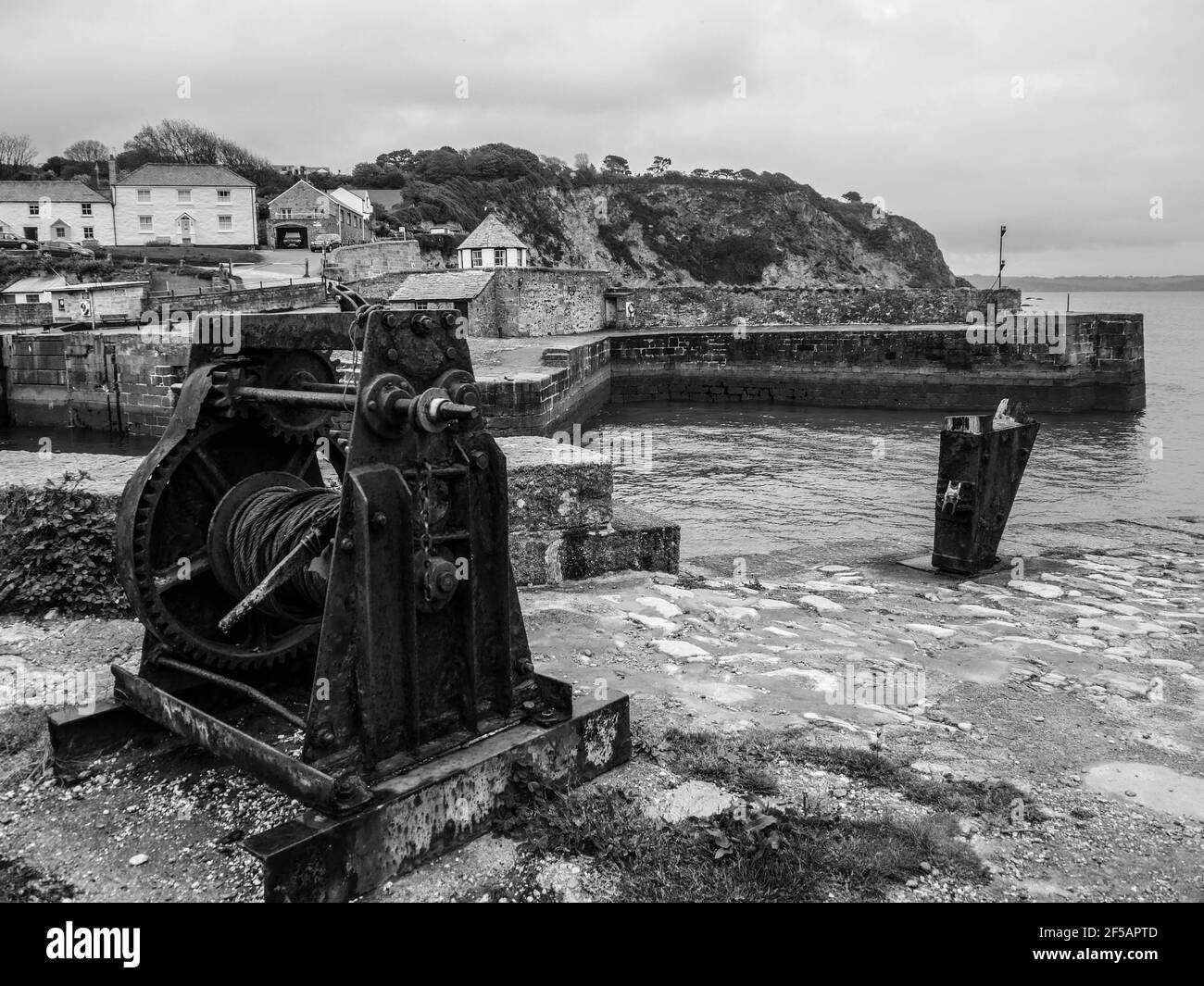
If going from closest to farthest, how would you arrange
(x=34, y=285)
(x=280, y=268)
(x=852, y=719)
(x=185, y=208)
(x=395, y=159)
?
(x=852, y=719) → (x=34, y=285) → (x=280, y=268) → (x=185, y=208) → (x=395, y=159)

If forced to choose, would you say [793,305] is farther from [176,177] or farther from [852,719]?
[176,177]

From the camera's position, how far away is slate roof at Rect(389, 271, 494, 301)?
36000 mm

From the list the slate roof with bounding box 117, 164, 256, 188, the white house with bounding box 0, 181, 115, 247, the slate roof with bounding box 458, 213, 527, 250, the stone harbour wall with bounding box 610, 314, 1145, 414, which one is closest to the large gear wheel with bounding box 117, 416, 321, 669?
the stone harbour wall with bounding box 610, 314, 1145, 414

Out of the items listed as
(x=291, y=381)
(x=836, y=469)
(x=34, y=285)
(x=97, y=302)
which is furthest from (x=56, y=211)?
(x=291, y=381)

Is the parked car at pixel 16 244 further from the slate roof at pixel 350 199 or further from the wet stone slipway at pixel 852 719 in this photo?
the wet stone slipway at pixel 852 719

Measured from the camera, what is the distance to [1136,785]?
3.71 metres

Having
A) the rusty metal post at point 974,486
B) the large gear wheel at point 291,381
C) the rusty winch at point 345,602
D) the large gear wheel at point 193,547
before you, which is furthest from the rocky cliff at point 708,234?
the rusty winch at point 345,602

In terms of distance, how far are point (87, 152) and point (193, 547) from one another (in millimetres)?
111638

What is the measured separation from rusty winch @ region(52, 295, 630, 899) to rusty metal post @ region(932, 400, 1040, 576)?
5612 mm

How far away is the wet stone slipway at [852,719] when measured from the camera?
3.03 m

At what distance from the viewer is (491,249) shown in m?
45.8

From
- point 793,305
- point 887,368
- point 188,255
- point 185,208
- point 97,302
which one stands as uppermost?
point 185,208

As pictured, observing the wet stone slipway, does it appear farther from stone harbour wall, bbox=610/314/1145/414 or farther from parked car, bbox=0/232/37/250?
parked car, bbox=0/232/37/250

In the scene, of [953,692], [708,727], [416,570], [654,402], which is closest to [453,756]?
[416,570]
